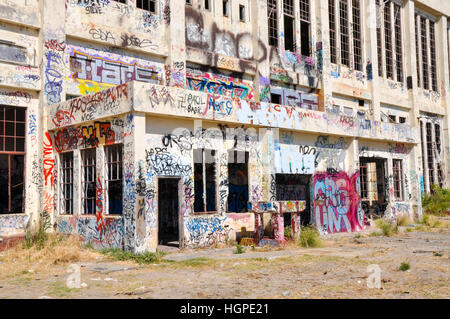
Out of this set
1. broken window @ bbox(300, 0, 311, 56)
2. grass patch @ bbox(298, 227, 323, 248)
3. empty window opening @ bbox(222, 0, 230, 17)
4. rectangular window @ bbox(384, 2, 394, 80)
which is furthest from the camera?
rectangular window @ bbox(384, 2, 394, 80)

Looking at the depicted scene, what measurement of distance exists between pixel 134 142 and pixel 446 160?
25.6 metres

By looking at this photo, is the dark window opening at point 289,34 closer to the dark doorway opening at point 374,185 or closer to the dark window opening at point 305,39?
the dark window opening at point 305,39

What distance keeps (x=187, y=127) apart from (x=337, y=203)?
7.90 metres

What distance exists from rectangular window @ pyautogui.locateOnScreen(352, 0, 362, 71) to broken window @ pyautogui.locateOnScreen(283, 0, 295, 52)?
187 inches

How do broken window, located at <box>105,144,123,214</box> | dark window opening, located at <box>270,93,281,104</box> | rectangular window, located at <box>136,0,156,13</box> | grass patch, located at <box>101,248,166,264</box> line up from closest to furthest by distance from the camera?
grass patch, located at <box>101,248,166,264</box> < broken window, located at <box>105,144,123,214</box> < rectangular window, located at <box>136,0,156,13</box> < dark window opening, located at <box>270,93,281,104</box>

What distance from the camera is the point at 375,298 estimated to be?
7.41m

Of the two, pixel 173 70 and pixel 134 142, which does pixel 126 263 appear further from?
pixel 173 70

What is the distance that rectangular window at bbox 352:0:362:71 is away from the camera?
26516 mm

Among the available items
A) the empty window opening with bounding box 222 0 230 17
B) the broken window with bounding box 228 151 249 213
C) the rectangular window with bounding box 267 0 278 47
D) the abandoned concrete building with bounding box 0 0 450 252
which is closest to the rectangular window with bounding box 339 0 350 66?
the abandoned concrete building with bounding box 0 0 450 252

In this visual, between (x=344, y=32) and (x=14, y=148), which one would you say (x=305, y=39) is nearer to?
(x=344, y=32)

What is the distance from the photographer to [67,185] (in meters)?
15.2

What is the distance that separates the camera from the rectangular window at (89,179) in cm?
1445

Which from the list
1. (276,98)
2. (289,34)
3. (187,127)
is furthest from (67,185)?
(289,34)

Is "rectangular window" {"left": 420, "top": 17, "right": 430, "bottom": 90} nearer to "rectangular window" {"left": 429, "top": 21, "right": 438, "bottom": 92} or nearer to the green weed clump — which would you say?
"rectangular window" {"left": 429, "top": 21, "right": 438, "bottom": 92}
